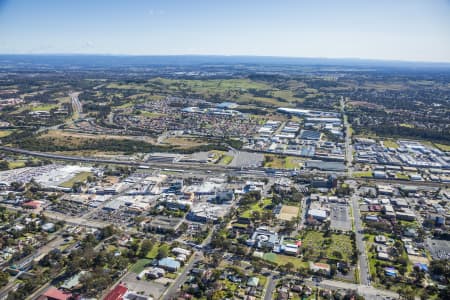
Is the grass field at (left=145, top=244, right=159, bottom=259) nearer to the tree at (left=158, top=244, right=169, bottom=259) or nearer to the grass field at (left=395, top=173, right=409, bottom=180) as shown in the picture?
the tree at (left=158, top=244, right=169, bottom=259)

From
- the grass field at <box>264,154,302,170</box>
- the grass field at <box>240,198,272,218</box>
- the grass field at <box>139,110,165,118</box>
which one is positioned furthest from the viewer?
the grass field at <box>139,110,165,118</box>

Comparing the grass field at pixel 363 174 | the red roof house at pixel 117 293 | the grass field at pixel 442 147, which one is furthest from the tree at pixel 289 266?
the grass field at pixel 442 147

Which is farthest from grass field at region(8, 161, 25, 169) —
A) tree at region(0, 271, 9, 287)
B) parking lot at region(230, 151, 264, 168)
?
parking lot at region(230, 151, 264, 168)

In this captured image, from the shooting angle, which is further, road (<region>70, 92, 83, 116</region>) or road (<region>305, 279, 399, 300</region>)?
road (<region>70, 92, 83, 116</region>)

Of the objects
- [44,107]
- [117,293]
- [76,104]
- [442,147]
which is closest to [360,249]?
[117,293]

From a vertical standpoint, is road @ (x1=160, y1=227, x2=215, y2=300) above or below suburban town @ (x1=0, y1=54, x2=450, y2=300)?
below

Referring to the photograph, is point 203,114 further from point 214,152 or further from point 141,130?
point 214,152

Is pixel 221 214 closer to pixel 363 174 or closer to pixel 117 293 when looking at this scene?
pixel 117 293

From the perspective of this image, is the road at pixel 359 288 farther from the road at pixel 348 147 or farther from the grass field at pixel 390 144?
the grass field at pixel 390 144
